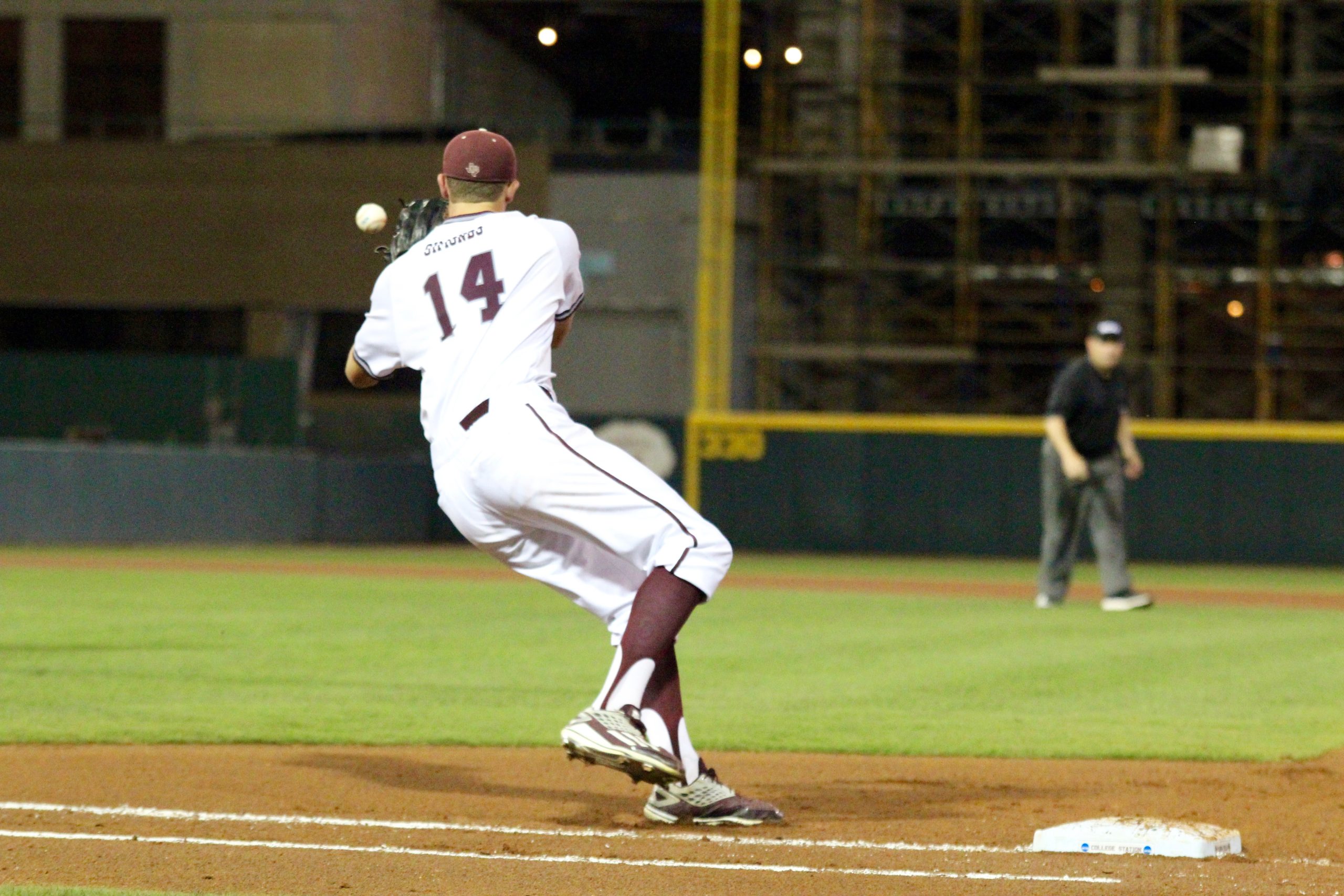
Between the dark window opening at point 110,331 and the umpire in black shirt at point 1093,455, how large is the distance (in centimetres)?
1927

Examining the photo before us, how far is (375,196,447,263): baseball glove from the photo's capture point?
5.55 metres

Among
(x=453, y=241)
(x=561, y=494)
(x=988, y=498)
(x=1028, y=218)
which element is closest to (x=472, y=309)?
(x=453, y=241)

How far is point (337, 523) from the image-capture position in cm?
2384

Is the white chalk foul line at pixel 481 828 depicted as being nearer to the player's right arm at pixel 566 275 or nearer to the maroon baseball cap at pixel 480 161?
the player's right arm at pixel 566 275

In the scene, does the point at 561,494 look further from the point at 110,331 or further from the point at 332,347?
the point at 110,331

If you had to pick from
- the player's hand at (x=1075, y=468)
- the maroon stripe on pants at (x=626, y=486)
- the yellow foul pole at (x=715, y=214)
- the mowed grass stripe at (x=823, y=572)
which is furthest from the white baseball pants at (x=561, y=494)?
the yellow foul pole at (x=715, y=214)

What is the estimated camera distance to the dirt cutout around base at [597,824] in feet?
14.8

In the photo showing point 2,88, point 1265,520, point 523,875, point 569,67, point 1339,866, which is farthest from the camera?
point 569,67

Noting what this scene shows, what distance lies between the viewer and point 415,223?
557 cm

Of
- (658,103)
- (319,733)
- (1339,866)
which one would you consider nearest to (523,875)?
(1339,866)

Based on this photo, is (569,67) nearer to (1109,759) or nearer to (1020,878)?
(1109,759)

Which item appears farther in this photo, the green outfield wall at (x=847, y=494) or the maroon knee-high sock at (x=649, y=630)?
the green outfield wall at (x=847, y=494)

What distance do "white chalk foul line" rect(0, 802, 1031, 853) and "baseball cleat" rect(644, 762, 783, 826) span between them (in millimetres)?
162

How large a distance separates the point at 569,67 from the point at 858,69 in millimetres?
8554
